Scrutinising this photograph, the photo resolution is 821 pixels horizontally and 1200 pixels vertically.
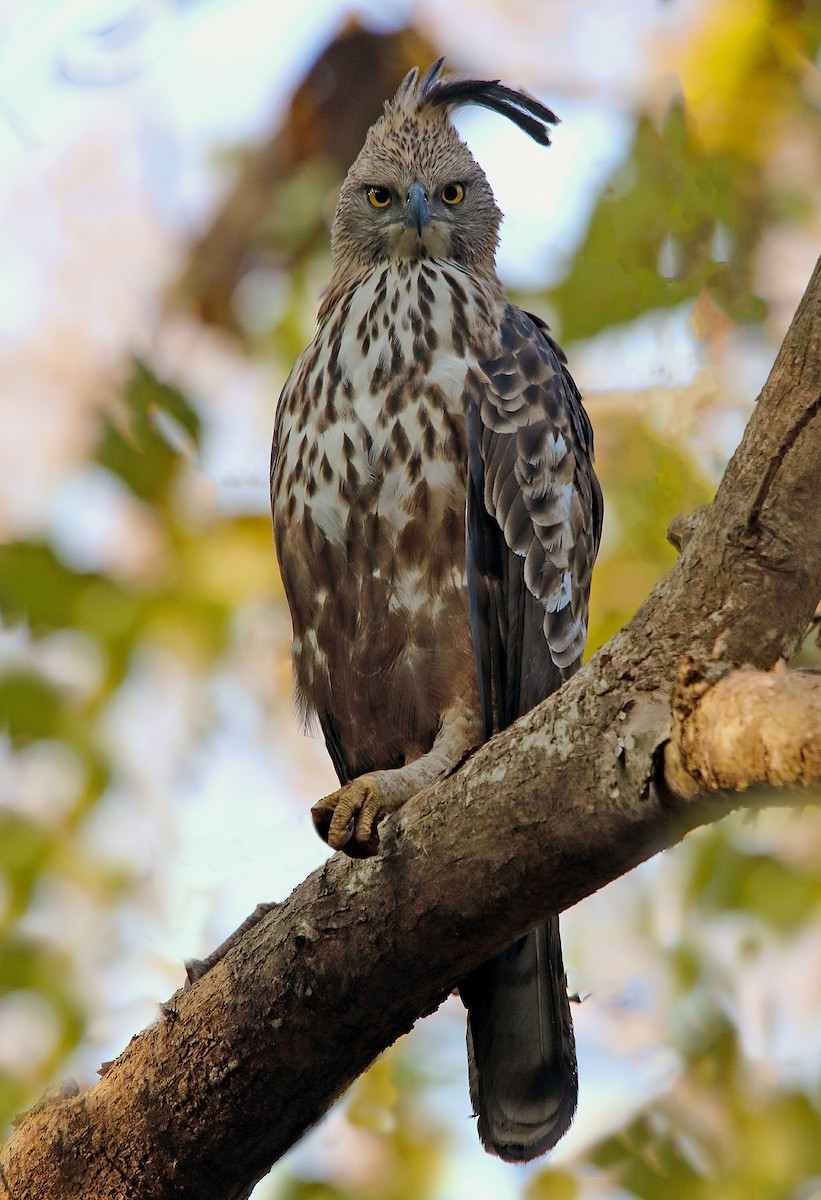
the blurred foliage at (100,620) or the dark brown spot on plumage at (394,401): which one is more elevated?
the blurred foliage at (100,620)

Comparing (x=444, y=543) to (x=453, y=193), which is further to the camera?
(x=453, y=193)

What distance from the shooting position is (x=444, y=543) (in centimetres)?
384

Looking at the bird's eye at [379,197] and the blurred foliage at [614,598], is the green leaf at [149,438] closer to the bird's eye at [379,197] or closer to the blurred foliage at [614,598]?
the blurred foliage at [614,598]

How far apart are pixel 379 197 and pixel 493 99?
575mm

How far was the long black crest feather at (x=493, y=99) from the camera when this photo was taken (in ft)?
15.7

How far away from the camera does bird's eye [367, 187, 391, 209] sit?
4.83m

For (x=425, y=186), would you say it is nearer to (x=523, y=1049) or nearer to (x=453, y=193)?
(x=453, y=193)

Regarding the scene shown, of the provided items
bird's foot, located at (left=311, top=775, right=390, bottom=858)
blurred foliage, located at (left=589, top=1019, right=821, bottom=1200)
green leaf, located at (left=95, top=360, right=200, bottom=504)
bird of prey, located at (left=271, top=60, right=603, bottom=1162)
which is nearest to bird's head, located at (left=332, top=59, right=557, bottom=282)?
bird of prey, located at (left=271, top=60, right=603, bottom=1162)

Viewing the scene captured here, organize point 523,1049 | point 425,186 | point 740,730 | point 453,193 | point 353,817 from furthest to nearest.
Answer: point 453,193 < point 425,186 < point 523,1049 < point 353,817 < point 740,730

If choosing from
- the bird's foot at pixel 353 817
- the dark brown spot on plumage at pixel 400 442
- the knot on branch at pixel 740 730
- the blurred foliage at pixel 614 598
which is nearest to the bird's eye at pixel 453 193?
the blurred foliage at pixel 614 598

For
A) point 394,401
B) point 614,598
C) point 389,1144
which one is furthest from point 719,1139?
point 394,401

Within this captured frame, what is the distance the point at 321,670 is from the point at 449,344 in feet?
3.57

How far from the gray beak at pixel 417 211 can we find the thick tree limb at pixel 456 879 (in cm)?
241

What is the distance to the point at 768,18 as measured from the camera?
499cm
